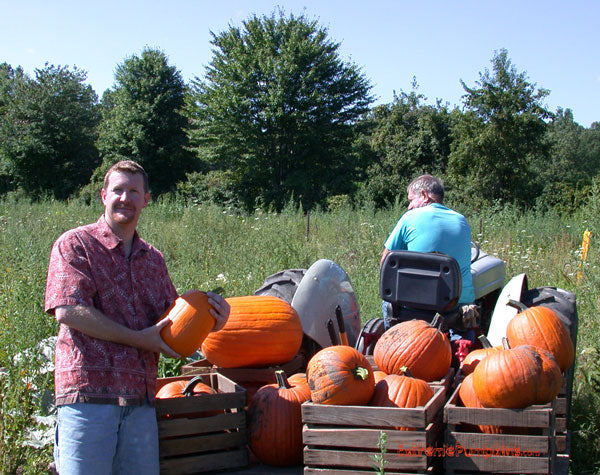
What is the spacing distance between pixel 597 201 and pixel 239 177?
28.8 metres

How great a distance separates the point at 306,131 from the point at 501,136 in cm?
1077

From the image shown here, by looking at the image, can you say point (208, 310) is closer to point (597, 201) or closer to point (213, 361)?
point (213, 361)

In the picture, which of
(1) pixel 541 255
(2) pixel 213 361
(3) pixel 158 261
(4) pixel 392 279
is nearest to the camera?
(3) pixel 158 261

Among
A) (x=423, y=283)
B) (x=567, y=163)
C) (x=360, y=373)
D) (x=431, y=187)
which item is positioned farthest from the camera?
(x=567, y=163)

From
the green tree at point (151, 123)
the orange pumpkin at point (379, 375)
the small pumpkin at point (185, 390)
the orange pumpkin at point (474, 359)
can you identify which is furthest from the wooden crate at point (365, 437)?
the green tree at point (151, 123)

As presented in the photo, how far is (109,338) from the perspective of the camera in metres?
2.65

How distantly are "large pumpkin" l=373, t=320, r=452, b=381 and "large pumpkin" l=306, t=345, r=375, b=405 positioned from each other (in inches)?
12.6

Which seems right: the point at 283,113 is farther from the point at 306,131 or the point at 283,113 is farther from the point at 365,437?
the point at 365,437

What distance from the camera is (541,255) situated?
36.0 feet

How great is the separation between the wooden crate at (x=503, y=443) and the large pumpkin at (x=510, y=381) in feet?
0.15

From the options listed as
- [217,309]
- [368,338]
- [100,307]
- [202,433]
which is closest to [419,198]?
[368,338]

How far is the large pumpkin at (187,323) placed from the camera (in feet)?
9.36

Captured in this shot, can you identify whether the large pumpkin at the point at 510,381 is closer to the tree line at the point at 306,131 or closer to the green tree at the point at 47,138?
the tree line at the point at 306,131

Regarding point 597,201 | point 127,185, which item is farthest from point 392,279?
point 597,201
